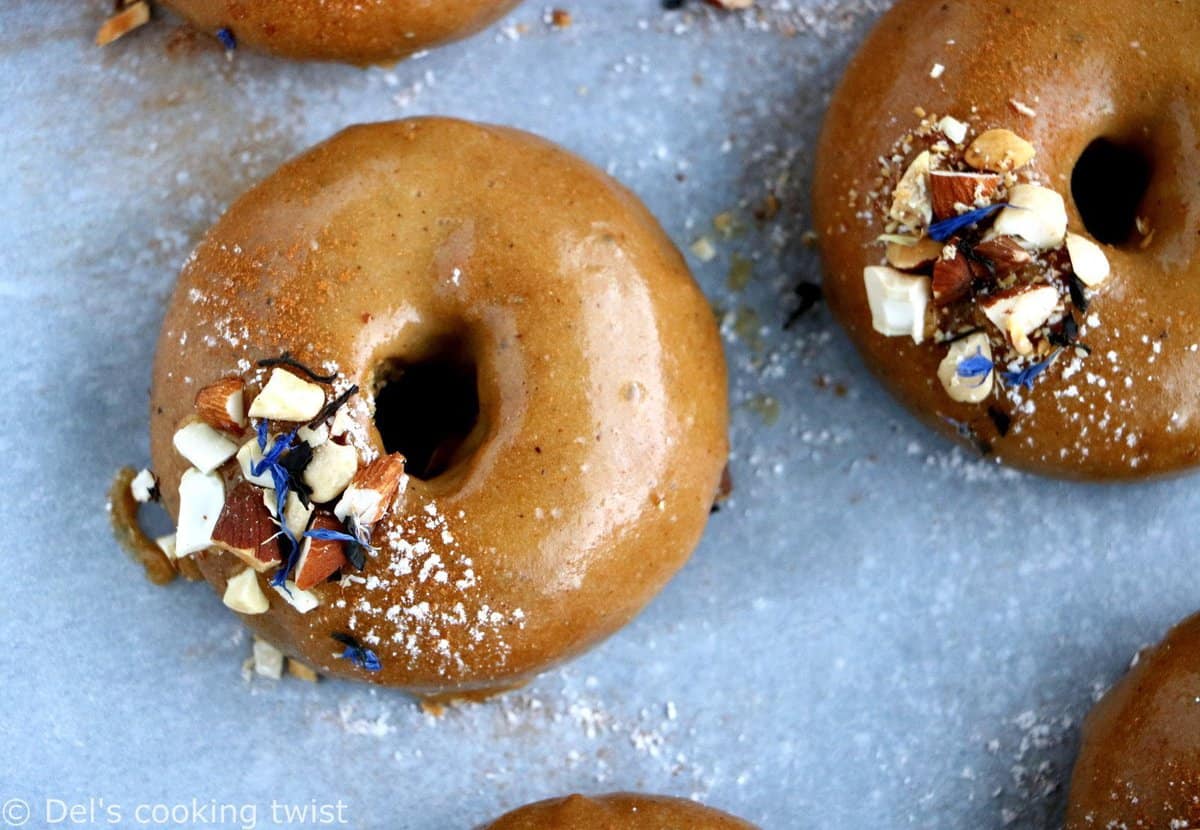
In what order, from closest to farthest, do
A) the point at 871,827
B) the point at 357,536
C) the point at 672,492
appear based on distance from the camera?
the point at 357,536
the point at 672,492
the point at 871,827

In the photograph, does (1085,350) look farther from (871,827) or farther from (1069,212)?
Result: (871,827)

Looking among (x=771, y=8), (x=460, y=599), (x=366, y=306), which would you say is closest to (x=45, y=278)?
(x=366, y=306)

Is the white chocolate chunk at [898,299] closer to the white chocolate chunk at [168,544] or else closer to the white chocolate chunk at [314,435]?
the white chocolate chunk at [314,435]

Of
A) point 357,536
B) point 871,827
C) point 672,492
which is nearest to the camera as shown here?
point 357,536

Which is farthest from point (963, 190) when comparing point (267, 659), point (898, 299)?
point (267, 659)

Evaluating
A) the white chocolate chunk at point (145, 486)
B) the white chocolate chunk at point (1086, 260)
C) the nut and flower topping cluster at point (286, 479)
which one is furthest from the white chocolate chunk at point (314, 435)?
the white chocolate chunk at point (1086, 260)

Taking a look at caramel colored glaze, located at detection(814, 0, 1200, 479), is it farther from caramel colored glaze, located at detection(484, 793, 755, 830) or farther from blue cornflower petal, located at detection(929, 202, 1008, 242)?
caramel colored glaze, located at detection(484, 793, 755, 830)

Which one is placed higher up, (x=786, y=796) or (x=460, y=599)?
(x=460, y=599)

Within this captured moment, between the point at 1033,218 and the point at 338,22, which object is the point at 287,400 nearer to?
the point at 338,22
